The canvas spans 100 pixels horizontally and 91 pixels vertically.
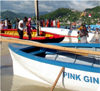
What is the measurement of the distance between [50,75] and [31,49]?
2.19 metres

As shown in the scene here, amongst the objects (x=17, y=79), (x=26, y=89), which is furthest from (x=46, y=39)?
(x=26, y=89)

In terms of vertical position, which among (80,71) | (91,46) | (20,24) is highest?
(20,24)

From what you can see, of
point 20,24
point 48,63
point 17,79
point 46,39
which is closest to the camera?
point 48,63

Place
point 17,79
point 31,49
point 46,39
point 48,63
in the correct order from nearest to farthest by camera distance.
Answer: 1. point 48,63
2. point 17,79
3. point 31,49
4. point 46,39

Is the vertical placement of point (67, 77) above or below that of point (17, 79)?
above

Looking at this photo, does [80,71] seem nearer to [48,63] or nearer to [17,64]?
[48,63]

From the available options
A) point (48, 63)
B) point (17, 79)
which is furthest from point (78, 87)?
point (17, 79)

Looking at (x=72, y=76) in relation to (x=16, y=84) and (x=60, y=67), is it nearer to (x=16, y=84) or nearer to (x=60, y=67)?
(x=60, y=67)

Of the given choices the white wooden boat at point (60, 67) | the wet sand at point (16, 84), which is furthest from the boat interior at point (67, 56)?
Result: the wet sand at point (16, 84)

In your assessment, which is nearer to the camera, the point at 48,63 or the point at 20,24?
the point at 48,63

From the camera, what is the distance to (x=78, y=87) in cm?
527

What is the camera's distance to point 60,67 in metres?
5.35

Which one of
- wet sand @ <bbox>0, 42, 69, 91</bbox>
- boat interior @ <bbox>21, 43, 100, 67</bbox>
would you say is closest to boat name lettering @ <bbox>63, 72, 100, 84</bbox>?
wet sand @ <bbox>0, 42, 69, 91</bbox>

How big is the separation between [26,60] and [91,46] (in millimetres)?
2677
